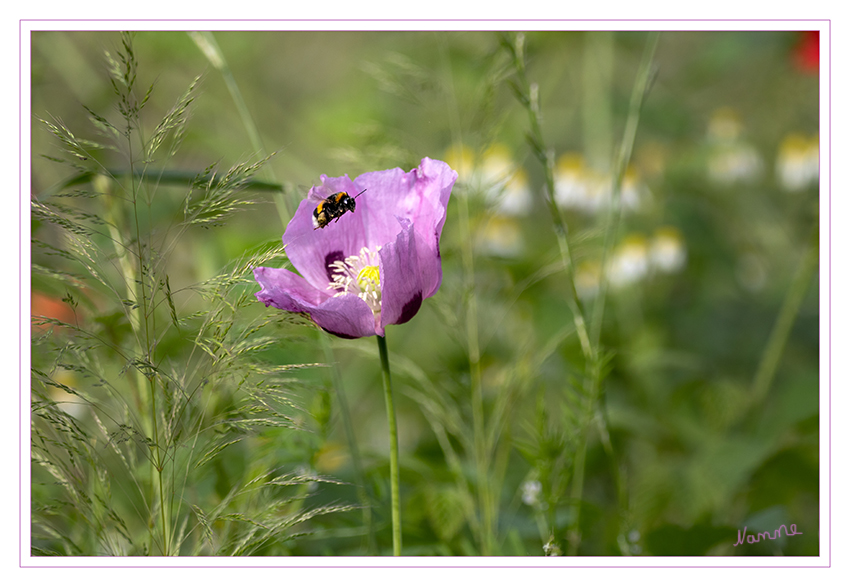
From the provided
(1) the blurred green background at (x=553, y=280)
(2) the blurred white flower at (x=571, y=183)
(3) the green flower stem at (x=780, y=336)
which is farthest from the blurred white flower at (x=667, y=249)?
(3) the green flower stem at (x=780, y=336)

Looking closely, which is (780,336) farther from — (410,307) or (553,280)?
(410,307)

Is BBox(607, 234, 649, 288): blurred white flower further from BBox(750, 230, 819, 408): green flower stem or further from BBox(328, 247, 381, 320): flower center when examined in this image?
BBox(328, 247, 381, 320): flower center

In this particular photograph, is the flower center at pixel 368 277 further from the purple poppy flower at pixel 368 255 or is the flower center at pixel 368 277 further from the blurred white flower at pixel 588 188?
the blurred white flower at pixel 588 188
